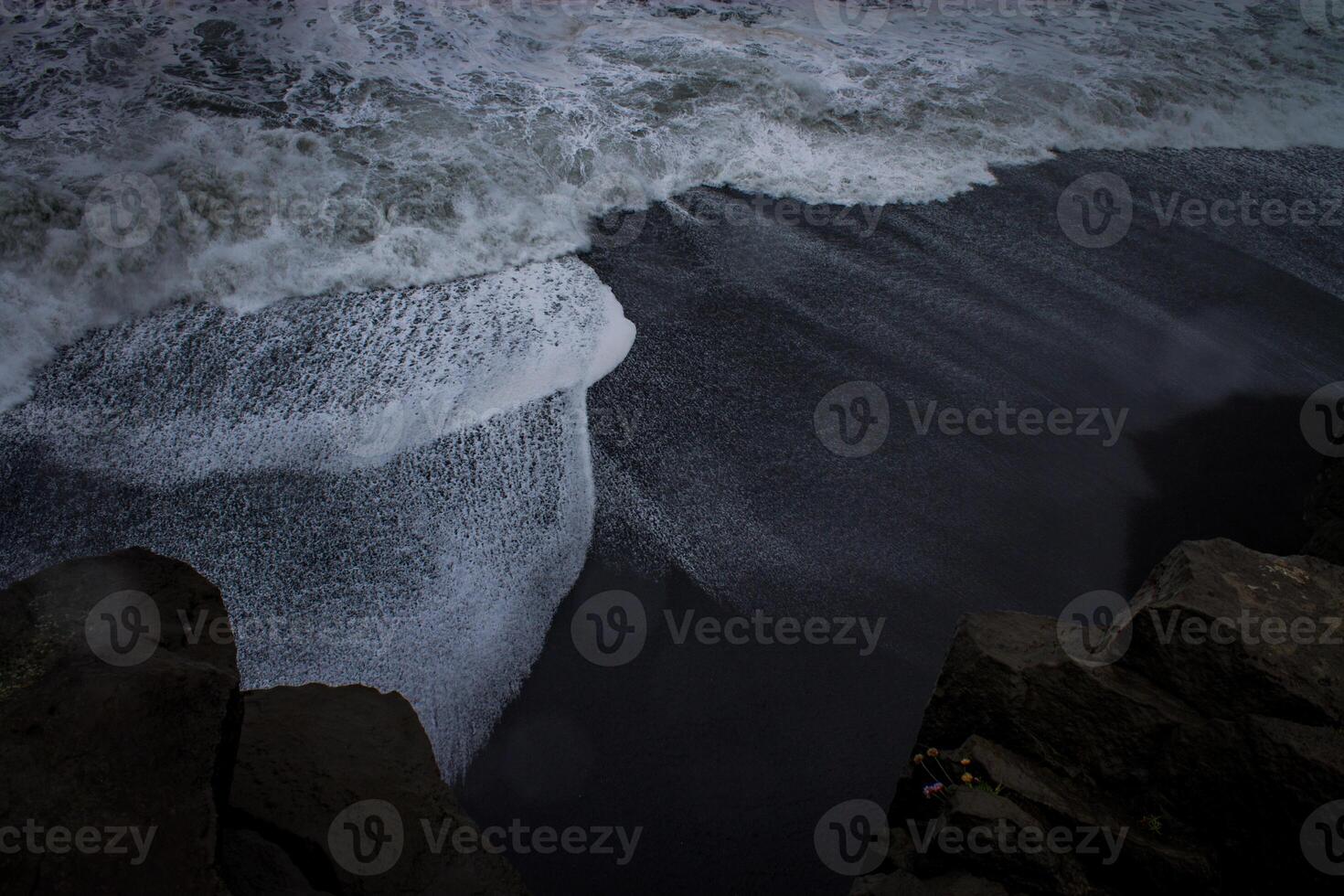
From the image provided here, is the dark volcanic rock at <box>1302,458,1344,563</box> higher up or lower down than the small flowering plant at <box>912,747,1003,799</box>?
higher up

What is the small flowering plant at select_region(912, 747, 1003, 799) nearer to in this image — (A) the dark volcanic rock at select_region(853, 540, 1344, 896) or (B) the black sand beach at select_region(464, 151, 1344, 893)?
(A) the dark volcanic rock at select_region(853, 540, 1344, 896)

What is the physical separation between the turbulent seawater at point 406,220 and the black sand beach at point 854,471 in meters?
0.37

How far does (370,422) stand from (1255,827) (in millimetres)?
4278

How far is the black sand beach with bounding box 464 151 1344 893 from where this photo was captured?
3.62 m

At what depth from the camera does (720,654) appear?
4.03 metres

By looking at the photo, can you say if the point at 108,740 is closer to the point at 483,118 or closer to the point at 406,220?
the point at 406,220

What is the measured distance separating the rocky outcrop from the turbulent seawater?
2.67 feet

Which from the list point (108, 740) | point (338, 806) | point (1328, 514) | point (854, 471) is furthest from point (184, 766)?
point (1328, 514)

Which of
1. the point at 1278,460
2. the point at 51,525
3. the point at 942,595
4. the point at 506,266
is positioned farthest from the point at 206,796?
the point at 1278,460

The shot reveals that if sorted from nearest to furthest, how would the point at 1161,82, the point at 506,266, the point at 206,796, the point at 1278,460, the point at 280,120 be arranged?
the point at 206,796
the point at 1278,460
the point at 506,266
the point at 280,120
the point at 1161,82

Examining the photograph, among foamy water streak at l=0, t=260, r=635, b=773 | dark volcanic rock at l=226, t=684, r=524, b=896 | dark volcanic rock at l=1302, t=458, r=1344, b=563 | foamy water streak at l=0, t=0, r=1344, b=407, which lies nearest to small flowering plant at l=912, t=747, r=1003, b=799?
dark volcanic rock at l=226, t=684, r=524, b=896

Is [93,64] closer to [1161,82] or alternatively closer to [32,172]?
[32,172]

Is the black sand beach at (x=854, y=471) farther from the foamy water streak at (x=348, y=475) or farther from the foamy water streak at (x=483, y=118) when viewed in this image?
the foamy water streak at (x=483, y=118)

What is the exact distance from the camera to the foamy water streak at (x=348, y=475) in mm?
4012
